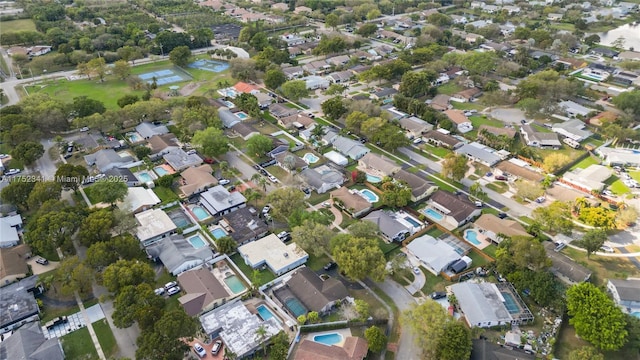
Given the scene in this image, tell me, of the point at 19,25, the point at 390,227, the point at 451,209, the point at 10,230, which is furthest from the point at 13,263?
the point at 19,25

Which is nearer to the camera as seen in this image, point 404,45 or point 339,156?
point 339,156

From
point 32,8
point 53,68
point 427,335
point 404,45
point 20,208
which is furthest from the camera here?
point 32,8

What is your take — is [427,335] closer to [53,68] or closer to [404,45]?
[404,45]

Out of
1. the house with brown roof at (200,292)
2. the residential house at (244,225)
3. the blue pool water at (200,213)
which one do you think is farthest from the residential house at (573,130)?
the house with brown roof at (200,292)

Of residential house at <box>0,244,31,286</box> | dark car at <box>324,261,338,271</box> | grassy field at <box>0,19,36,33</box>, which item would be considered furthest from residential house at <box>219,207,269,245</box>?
grassy field at <box>0,19,36,33</box>

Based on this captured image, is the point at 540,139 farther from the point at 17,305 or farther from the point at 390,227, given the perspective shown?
the point at 17,305

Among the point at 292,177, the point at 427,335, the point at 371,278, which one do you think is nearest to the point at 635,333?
the point at 427,335

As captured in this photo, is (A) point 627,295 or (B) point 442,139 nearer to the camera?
(A) point 627,295

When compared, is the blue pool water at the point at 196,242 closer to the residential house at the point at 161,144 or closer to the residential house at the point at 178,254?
the residential house at the point at 178,254
